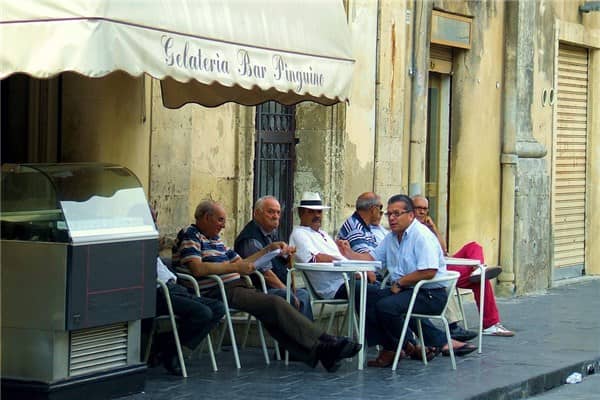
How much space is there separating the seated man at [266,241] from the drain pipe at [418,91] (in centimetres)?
464

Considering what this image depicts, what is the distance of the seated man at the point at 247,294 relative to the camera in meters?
9.86

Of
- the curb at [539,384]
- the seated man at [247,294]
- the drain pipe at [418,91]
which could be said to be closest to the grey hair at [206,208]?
the seated man at [247,294]

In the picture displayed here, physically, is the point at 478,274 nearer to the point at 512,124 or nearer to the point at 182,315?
the point at 182,315

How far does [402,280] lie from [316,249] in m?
0.76

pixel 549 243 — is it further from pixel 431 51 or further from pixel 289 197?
pixel 289 197

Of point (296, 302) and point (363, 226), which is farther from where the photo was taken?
point (363, 226)

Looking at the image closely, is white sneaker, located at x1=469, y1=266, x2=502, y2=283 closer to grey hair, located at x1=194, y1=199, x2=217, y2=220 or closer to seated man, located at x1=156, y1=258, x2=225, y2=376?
grey hair, located at x1=194, y1=199, x2=217, y2=220

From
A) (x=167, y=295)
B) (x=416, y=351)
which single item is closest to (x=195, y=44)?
(x=167, y=295)

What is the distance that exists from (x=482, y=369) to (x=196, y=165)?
291 cm

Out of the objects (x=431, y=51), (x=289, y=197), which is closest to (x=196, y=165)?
(x=289, y=197)

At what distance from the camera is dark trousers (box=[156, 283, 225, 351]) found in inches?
373

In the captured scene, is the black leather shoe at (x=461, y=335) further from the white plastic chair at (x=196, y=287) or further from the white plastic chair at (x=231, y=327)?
the white plastic chair at (x=196, y=287)

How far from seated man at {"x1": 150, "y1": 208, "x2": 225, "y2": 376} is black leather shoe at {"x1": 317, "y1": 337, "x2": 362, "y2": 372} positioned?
77 centimetres

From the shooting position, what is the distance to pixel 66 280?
8164 mm
